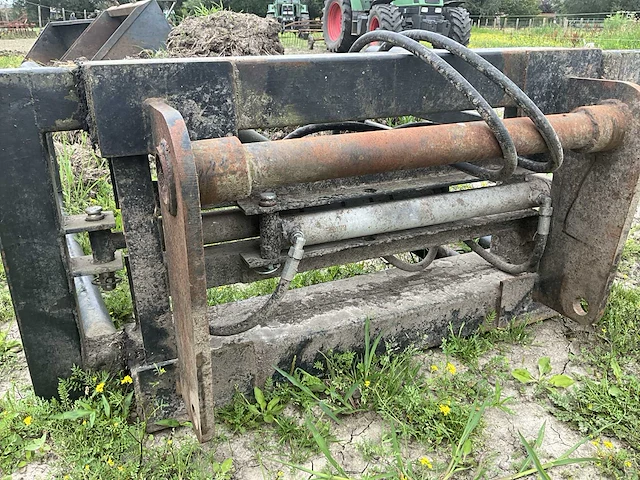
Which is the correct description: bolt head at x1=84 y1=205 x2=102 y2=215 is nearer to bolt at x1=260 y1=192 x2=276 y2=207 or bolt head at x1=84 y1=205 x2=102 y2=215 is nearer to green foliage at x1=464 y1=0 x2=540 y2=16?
bolt at x1=260 y1=192 x2=276 y2=207

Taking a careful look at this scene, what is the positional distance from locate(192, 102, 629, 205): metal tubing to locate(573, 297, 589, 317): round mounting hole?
33.2 inches

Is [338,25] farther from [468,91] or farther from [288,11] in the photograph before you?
[468,91]

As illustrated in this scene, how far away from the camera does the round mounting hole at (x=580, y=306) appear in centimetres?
Result: 241

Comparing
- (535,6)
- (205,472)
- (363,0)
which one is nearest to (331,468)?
(205,472)

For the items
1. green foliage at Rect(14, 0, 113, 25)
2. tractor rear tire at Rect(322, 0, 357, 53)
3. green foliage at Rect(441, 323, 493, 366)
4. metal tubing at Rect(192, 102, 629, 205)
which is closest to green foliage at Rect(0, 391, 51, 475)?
metal tubing at Rect(192, 102, 629, 205)

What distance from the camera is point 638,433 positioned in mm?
1964

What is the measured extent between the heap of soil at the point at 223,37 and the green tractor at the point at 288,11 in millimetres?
15228

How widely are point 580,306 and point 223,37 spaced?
5255mm

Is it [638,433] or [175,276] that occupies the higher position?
[175,276]

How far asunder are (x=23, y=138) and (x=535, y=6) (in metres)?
52.7

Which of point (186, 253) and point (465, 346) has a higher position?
point (186, 253)

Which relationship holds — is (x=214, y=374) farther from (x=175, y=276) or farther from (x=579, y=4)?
(x=579, y=4)

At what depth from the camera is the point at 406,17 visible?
10.4 meters

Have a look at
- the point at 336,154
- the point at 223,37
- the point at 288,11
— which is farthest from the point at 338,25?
the point at 336,154
